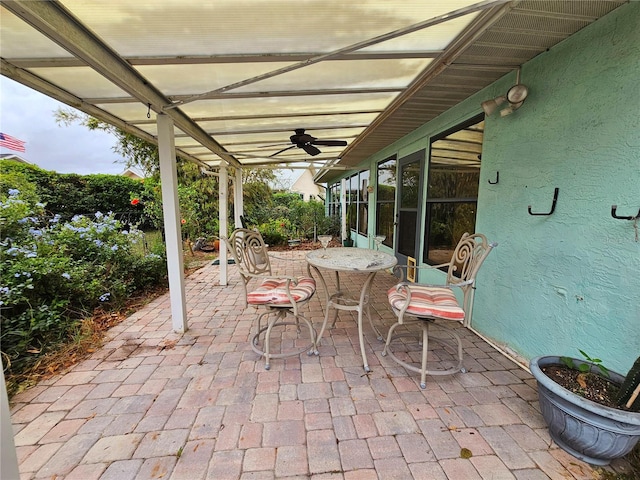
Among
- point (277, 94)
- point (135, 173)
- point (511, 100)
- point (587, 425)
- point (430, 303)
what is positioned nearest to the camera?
point (587, 425)

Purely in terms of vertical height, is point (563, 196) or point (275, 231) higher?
point (563, 196)

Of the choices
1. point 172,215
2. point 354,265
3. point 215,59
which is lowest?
point 354,265

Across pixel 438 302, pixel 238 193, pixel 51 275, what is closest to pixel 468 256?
pixel 438 302

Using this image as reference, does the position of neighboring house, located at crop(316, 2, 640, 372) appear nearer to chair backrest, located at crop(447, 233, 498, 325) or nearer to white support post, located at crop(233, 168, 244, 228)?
chair backrest, located at crop(447, 233, 498, 325)

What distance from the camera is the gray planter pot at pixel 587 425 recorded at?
1.16 metres

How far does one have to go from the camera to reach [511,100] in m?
1.98

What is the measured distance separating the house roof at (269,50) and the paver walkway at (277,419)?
2.09 m

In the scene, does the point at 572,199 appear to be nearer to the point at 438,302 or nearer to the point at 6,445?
the point at 438,302

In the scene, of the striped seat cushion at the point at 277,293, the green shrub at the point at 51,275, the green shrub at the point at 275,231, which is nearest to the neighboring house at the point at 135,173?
the green shrub at the point at 275,231

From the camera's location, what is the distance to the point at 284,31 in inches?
57.8

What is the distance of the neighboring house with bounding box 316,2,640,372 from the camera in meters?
1.43

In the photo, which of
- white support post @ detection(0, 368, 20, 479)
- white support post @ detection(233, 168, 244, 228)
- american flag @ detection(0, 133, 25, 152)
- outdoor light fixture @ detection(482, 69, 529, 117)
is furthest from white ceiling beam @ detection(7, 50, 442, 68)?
american flag @ detection(0, 133, 25, 152)

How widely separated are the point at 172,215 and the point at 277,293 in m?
1.33

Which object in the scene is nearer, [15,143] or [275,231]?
[15,143]
